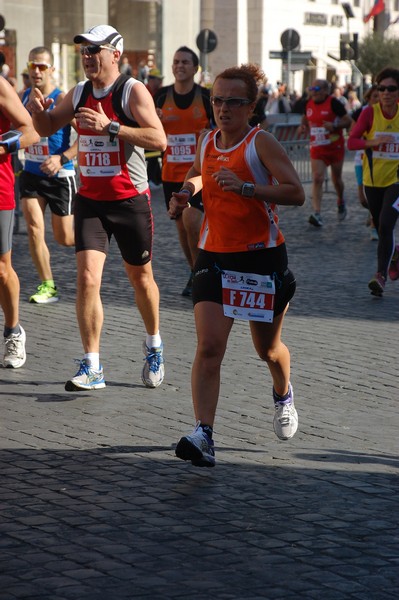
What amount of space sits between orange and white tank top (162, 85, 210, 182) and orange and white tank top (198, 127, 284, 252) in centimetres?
507

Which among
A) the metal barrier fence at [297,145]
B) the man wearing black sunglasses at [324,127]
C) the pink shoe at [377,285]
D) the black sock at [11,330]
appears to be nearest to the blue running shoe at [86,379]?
the black sock at [11,330]

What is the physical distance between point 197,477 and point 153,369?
197cm

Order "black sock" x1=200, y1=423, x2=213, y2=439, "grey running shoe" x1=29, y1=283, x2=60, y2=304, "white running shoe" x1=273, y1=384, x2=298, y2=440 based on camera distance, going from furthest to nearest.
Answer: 1. "grey running shoe" x1=29, y1=283, x2=60, y2=304
2. "white running shoe" x1=273, y1=384, x2=298, y2=440
3. "black sock" x1=200, y1=423, x2=213, y2=439

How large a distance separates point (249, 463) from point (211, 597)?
175 centimetres

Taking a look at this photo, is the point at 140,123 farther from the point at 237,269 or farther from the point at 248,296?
the point at 248,296

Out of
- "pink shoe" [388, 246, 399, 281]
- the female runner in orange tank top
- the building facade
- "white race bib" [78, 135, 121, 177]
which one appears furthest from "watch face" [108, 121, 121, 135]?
the building facade

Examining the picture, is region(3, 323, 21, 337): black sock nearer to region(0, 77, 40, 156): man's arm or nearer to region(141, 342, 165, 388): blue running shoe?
region(141, 342, 165, 388): blue running shoe

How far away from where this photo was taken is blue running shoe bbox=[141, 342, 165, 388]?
7449 millimetres

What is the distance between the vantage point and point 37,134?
7.70 metres

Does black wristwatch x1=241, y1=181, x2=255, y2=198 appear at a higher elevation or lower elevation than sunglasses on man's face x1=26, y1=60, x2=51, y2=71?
lower

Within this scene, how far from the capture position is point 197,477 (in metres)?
5.55

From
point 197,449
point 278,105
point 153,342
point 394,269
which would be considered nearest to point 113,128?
point 153,342

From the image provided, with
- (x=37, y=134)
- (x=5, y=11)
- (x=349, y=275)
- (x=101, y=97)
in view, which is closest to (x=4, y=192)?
(x=37, y=134)

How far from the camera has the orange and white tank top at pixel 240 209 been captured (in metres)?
5.74
